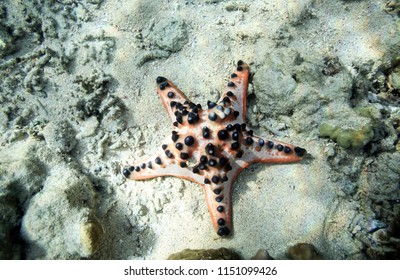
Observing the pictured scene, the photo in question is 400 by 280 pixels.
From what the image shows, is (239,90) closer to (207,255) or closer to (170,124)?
(170,124)

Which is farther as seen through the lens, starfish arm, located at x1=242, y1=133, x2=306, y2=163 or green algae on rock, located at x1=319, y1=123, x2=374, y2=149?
starfish arm, located at x1=242, y1=133, x2=306, y2=163

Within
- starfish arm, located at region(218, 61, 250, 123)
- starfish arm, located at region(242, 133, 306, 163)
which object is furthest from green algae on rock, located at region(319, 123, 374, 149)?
starfish arm, located at region(218, 61, 250, 123)

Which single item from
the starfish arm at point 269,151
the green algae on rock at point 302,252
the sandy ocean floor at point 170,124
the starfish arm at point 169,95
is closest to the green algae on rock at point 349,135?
the sandy ocean floor at point 170,124

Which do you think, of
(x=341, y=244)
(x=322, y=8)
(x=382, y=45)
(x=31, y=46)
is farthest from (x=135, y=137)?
(x=382, y=45)

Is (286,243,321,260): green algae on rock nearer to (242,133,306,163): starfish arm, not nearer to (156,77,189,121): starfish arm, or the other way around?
(242,133,306,163): starfish arm

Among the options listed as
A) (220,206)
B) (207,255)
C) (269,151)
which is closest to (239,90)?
(269,151)
